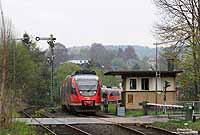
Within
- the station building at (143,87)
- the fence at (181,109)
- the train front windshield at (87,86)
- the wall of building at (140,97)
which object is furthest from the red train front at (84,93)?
the wall of building at (140,97)

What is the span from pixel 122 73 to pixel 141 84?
2.36 meters

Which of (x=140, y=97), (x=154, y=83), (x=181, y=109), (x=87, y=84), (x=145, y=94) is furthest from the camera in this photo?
(x=154, y=83)

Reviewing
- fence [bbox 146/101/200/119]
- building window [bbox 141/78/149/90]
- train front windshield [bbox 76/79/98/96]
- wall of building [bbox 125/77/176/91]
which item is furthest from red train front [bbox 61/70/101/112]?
building window [bbox 141/78/149/90]

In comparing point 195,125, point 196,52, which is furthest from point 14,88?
point 196,52

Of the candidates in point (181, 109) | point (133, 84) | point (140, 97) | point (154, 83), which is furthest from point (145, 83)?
point (181, 109)

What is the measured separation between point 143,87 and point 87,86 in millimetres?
11326

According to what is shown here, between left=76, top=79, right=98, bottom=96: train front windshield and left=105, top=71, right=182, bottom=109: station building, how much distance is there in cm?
882

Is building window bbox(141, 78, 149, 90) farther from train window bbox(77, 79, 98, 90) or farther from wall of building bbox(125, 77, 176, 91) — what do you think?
train window bbox(77, 79, 98, 90)

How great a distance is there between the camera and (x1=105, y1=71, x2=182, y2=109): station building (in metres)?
47.8

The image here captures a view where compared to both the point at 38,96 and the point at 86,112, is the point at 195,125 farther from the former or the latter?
the point at 38,96

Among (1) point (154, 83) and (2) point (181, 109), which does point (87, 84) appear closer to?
(2) point (181, 109)

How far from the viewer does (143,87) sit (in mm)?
48594

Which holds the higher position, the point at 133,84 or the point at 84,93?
the point at 133,84

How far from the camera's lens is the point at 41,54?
91125mm
